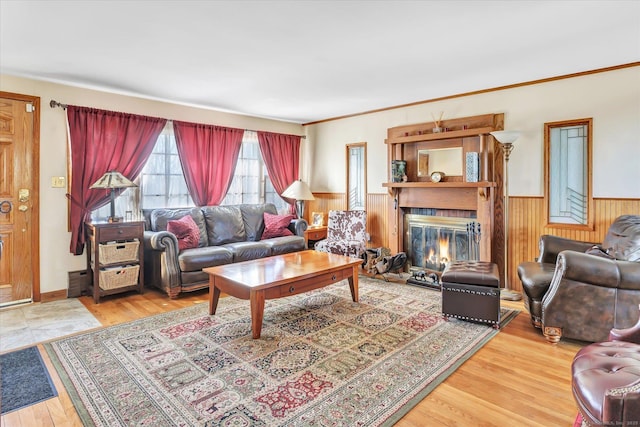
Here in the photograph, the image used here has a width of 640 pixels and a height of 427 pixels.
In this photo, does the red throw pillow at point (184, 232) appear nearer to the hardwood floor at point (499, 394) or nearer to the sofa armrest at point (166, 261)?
the sofa armrest at point (166, 261)

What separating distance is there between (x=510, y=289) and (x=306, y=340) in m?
2.79

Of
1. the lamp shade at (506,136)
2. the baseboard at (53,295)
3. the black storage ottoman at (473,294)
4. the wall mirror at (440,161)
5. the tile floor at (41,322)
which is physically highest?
the lamp shade at (506,136)

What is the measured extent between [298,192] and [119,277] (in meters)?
2.90

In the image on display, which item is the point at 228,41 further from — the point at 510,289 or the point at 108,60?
the point at 510,289

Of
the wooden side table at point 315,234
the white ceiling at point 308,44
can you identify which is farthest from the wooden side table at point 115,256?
the wooden side table at point 315,234

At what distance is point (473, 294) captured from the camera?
10.4 ft

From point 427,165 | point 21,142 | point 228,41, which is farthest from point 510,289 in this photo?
point 21,142

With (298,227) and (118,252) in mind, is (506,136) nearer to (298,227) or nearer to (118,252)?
(298,227)

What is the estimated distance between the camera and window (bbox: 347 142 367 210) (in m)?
5.79

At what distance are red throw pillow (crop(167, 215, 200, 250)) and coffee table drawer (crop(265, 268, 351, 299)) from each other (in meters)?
1.89

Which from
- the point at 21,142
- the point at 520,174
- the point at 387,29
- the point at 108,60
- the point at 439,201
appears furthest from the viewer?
the point at 439,201

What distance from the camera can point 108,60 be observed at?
10.8 feet

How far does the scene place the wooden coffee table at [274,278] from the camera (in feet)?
9.50

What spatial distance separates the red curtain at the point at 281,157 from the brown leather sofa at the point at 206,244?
0.61m
